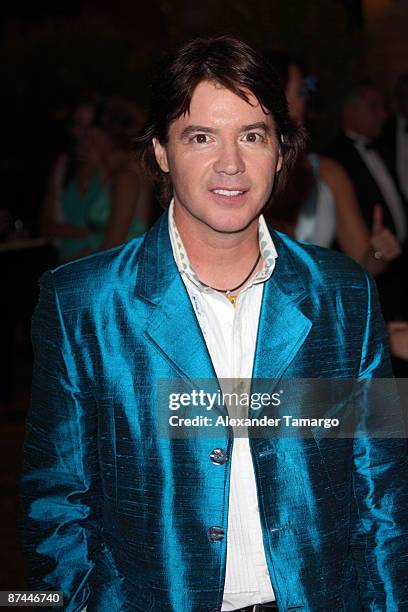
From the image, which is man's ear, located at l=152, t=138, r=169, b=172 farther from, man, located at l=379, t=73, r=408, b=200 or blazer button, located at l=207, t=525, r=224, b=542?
man, located at l=379, t=73, r=408, b=200

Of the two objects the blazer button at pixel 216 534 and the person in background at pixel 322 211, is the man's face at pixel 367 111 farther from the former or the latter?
the blazer button at pixel 216 534

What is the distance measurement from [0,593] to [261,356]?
2.99ft

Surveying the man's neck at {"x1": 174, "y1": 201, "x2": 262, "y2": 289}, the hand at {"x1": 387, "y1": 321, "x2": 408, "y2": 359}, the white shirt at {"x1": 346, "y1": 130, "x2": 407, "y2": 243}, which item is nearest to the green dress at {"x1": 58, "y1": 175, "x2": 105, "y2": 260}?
the white shirt at {"x1": 346, "y1": 130, "x2": 407, "y2": 243}

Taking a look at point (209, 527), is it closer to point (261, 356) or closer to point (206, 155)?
point (261, 356)

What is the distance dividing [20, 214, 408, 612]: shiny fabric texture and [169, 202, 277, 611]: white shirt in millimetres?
36

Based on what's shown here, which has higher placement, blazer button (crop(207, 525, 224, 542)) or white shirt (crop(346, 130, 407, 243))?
Answer: white shirt (crop(346, 130, 407, 243))

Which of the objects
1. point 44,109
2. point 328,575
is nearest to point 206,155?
point 328,575

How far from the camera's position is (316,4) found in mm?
8891

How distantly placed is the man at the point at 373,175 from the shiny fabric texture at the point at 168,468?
2094mm

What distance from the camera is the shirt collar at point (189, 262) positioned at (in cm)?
191

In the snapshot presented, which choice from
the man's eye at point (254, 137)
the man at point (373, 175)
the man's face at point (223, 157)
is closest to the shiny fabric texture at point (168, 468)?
the man's face at point (223, 157)

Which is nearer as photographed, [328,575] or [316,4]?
[328,575]

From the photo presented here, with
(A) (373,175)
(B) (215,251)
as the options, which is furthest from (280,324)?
(A) (373,175)

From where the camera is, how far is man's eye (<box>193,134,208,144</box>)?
1865 millimetres
